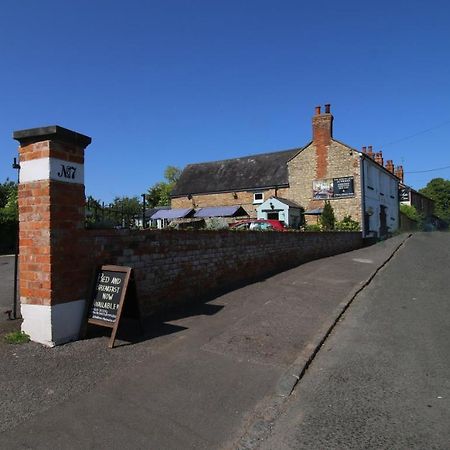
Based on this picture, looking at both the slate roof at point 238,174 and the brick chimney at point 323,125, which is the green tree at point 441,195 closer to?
the slate roof at point 238,174

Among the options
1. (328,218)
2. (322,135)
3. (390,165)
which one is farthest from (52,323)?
(390,165)

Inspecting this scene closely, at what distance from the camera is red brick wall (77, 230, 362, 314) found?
6391 millimetres

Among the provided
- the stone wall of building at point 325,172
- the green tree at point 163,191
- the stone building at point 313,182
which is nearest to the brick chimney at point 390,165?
the stone building at point 313,182

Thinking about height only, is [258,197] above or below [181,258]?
above

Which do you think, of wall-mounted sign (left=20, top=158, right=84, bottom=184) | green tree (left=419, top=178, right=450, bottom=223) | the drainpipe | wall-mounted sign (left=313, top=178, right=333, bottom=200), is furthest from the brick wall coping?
green tree (left=419, top=178, right=450, bottom=223)

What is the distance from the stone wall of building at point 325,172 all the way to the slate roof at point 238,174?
125 cm

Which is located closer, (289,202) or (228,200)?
(289,202)

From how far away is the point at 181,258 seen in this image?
8.09 m

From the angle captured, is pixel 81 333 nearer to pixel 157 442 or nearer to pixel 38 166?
pixel 38 166

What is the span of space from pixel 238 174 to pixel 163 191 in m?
35.3

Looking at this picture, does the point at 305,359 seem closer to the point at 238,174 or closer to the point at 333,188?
the point at 333,188

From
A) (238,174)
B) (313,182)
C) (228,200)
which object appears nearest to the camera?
(313,182)

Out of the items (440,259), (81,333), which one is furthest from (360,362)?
(440,259)

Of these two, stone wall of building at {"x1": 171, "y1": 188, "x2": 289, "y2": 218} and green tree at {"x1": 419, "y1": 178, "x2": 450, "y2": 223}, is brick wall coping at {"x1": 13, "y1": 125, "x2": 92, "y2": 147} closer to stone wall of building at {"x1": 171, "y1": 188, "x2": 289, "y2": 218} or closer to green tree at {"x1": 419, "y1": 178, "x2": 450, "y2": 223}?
stone wall of building at {"x1": 171, "y1": 188, "x2": 289, "y2": 218}
